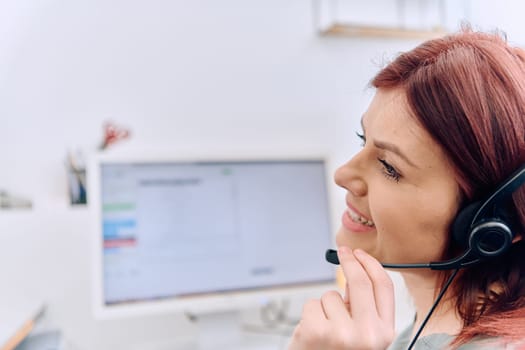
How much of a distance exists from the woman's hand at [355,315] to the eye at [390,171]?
109mm

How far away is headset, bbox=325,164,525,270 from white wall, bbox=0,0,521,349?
25.5 inches

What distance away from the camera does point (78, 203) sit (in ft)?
3.93

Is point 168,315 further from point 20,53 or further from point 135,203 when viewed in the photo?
point 20,53

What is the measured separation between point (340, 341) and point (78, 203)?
84 centimetres

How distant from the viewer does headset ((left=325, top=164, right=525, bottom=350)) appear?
1.82 ft

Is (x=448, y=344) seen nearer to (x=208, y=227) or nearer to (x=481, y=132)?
(x=481, y=132)

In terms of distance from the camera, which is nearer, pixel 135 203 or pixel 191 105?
pixel 135 203

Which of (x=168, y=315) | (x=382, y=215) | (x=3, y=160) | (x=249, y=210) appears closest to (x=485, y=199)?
(x=382, y=215)

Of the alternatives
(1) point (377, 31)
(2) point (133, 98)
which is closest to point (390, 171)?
(2) point (133, 98)

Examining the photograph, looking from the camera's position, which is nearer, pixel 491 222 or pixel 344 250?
pixel 491 222

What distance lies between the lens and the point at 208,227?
3.74ft

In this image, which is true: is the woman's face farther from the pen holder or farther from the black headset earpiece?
the pen holder

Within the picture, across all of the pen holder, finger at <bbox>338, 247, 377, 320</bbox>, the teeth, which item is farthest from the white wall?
→ finger at <bbox>338, 247, 377, 320</bbox>

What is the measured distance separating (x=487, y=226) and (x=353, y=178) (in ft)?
0.63
